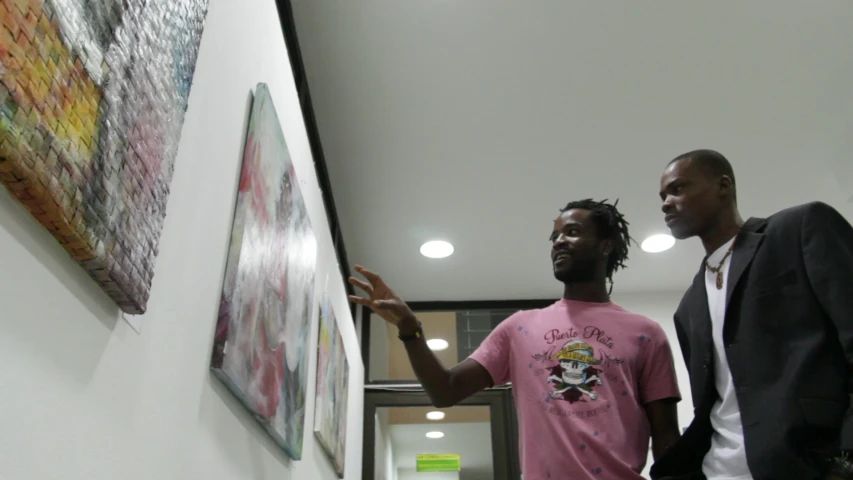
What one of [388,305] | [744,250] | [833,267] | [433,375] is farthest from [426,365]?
[833,267]

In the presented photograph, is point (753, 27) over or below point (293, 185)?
over

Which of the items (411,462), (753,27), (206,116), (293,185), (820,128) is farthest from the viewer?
(411,462)

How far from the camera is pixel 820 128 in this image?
242 cm

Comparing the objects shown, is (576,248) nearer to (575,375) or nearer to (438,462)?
(575,375)

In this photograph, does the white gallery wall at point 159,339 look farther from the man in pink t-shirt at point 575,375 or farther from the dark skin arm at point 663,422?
the dark skin arm at point 663,422

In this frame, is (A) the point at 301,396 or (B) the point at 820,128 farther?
(B) the point at 820,128

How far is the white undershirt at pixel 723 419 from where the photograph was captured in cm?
98

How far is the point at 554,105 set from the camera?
2.26 m

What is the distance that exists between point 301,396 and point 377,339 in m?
2.30

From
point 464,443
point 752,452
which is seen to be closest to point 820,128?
point 752,452

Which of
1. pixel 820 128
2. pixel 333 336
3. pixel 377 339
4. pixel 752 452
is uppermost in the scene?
pixel 820 128

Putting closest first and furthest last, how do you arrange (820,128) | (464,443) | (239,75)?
(239,75), (820,128), (464,443)

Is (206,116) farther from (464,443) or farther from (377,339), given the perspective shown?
(464,443)

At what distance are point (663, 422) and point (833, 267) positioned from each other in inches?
17.6
